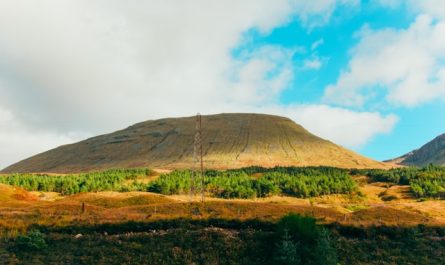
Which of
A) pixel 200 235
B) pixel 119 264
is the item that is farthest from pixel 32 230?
pixel 200 235

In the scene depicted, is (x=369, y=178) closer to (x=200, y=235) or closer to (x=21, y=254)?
(x=200, y=235)

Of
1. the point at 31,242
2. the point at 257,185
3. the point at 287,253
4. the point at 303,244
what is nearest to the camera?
the point at 287,253

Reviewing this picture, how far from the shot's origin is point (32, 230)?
40344mm

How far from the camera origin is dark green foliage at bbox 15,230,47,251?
36125 millimetres

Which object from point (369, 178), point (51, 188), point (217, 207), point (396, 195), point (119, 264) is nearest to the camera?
point (119, 264)

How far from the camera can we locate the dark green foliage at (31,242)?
3612cm

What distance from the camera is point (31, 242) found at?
119 feet

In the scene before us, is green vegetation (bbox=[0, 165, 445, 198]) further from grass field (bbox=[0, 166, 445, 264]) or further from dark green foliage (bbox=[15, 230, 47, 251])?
dark green foliage (bbox=[15, 230, 47, 251])

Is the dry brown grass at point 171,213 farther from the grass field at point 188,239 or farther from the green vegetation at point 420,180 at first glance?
the green vegetation at point 420,180

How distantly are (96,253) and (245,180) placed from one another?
4123 inches

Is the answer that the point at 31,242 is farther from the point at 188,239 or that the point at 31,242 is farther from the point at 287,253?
the point at 287,253

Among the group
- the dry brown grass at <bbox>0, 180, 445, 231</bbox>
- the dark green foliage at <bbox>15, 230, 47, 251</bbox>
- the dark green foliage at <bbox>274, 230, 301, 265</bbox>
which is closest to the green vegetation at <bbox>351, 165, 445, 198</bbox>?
the dry brown grass at <bbox>0, 180, 445, 231</bbox>

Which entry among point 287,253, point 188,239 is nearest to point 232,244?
point 188,239

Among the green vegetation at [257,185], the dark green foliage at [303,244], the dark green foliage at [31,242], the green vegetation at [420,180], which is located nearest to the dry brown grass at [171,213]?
the dark green foliage at [31,242]
